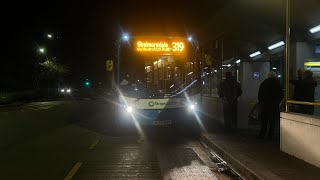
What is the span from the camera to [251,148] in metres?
11.0

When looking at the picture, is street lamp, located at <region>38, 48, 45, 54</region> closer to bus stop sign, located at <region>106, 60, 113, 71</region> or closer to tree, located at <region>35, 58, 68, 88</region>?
tree, located at <region>35, 58, 68, 88</region>

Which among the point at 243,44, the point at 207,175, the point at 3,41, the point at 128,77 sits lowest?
the point at 207,175

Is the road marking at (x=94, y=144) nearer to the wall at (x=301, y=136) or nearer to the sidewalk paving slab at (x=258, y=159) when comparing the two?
the sidewalk paving slab at (x=258, y=159)

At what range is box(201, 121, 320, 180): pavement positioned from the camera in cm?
793

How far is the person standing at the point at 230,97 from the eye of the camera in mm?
14680

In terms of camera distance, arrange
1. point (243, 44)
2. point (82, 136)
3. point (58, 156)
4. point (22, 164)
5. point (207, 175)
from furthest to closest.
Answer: point (243, 44), point (82, 136), point (58, 156), point (22, 164), point (207, 175)

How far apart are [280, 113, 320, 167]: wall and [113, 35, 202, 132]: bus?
221 inches

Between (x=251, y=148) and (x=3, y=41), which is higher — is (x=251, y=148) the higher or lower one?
the lower one

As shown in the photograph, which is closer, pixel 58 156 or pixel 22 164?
pixel 22 164

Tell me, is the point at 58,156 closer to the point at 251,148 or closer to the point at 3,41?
the point at 251,148

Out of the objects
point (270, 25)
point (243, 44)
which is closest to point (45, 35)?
point (243, 44)

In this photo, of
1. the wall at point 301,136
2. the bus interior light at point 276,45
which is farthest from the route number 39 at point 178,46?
the wall at point 301,136

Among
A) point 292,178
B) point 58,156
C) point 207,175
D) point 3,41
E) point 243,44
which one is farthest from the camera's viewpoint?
point 3,41

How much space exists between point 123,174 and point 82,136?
6.66 meters
